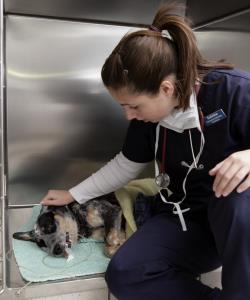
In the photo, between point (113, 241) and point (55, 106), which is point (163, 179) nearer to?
point (113, 241)

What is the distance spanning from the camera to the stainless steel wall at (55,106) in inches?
53.5

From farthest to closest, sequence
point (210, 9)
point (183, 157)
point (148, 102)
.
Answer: point (210, 9) < point (183, 157) < point (148, 102)

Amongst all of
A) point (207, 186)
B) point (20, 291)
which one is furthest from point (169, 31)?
point (20, 291)

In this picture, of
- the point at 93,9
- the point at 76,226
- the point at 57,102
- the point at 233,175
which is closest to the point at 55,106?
the point at 57,102

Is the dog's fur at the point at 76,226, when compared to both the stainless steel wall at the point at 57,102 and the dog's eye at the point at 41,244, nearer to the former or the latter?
the dog's eye at the point at 41,244

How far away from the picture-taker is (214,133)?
93 cm

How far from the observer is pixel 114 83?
0.85 meters

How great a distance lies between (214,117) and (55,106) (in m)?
0.69

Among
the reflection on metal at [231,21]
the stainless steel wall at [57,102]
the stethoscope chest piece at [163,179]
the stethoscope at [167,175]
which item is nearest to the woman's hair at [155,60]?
→ the stethoscope at [167,175]

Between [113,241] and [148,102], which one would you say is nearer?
[148,102]

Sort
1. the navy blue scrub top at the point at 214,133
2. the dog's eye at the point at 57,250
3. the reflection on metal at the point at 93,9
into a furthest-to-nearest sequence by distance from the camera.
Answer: the reflection on metal at the point at 93,9 → the dog's eye at the point at 57,250 → the navy blue scrub top at the point at 214,133

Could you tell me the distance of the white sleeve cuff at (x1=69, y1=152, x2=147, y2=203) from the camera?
1.13m

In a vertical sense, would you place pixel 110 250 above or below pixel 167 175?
below

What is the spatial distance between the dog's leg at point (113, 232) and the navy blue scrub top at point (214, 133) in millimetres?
228
